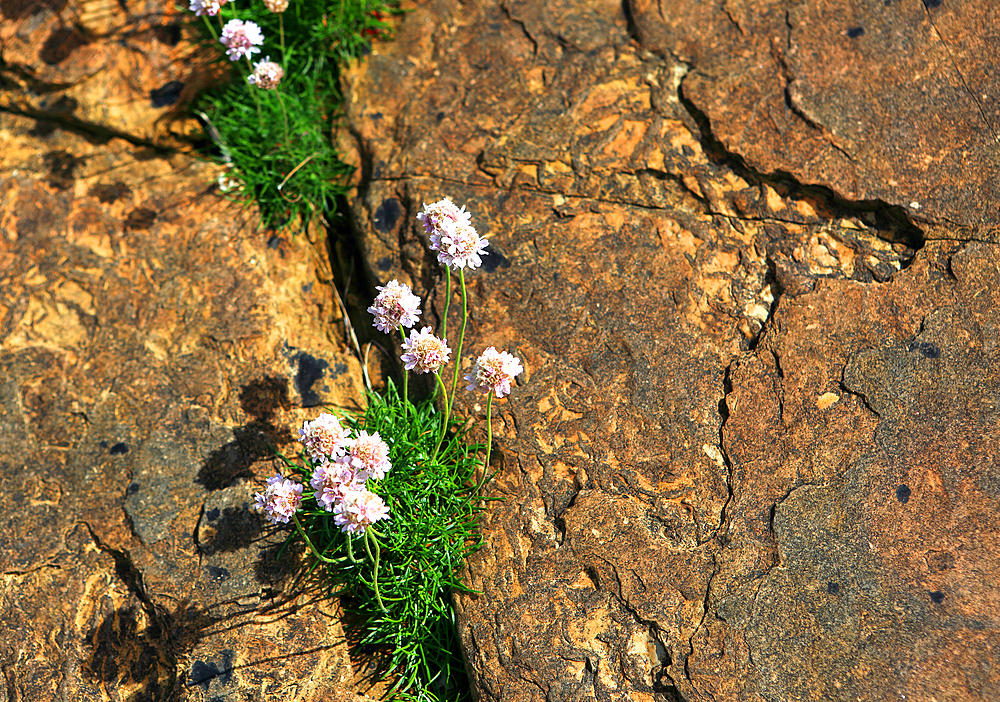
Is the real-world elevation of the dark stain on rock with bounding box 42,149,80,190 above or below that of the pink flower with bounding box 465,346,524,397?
below

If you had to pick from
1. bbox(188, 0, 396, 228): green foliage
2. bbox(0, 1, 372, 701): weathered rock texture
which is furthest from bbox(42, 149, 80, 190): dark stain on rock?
bbox(188, 0, 396, 228): green foliage

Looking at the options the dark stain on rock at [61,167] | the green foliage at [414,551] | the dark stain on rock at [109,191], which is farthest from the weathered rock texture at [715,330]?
the dark stain on rock at [61,167]

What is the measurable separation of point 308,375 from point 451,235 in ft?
4.38

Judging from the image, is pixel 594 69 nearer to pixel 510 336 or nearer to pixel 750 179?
pixel 750 179

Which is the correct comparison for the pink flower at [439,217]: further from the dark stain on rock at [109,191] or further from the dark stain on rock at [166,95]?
the dark stain on rock at [166,95]

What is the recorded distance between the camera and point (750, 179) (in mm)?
3623

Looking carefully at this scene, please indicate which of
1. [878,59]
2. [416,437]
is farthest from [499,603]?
[878,59]

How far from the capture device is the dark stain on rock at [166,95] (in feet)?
14.6

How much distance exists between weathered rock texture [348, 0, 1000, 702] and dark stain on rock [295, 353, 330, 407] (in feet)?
1.85

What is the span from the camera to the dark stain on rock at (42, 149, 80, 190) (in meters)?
4.19

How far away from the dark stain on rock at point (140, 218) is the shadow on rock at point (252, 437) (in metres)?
1.23

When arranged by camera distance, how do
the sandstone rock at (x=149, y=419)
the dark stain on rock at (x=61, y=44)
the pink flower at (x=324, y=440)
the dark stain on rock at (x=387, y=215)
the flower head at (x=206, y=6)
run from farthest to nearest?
the dark stain on rock at (x=61, y=44) → the dark stain on rock at (x=387, y=215) → the flower head at (x=206, y=6) → the sandstone rock at (x=149, y=419) → the pink flower at (x=324, y=440)

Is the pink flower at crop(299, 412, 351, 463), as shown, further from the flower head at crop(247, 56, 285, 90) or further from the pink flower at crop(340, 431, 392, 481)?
the flower head at crop(247, 56, 285, 90)

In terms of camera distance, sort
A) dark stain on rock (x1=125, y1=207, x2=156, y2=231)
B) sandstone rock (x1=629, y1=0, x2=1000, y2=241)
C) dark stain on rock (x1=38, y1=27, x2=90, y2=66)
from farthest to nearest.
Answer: dark stain on rock (x1=38, y1=27, x2=90, y2=66), dark stain on rock (x1=125, y1=207, x2=156, y2=231), sandstone rock (x1=629, y1=0, x2=1000, y2=241)
